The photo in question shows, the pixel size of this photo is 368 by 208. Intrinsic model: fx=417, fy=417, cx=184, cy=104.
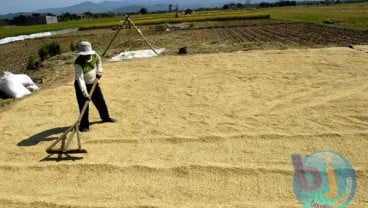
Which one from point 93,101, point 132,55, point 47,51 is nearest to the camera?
point 93,101

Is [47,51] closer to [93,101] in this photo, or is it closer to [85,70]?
[93,101]

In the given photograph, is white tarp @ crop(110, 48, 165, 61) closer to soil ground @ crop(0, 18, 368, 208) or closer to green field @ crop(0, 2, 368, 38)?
soil ground @ crop(0, 18, 368, 208)

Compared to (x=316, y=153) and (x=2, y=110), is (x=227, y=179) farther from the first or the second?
(x=2, y=110)

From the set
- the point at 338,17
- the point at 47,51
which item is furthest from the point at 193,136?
the point at 338,17

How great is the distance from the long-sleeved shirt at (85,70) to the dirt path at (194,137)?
800 mm

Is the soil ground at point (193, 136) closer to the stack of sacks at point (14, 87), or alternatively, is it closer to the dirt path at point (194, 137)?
the dirt path at point (194, 137)

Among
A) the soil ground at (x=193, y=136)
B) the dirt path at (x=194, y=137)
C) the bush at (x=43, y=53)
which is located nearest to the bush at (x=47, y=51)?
the bush at (x=43, y=53)

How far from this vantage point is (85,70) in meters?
6.39

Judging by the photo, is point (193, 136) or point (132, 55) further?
point (132, 55)

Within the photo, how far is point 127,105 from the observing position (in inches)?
311

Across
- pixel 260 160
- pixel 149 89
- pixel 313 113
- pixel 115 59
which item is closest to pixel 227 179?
pixel 260 160
